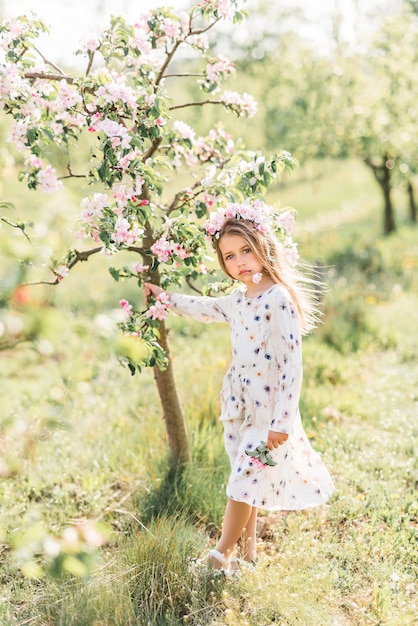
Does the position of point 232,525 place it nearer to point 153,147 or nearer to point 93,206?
point 93,206

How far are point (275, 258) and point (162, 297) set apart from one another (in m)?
0.62

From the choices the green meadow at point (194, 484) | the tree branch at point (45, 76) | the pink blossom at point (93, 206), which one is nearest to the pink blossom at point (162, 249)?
the pink blossom at point (93, 206)

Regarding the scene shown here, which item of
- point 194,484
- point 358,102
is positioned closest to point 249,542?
point 194,484

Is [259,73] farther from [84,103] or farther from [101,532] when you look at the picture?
[101,532]

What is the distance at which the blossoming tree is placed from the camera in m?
3.05

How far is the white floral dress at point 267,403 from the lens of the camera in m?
3.07

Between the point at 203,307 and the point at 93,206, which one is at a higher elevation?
the point at 93,206

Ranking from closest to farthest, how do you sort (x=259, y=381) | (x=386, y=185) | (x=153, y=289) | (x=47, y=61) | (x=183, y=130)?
(x=259, y=381) → (x=47, y=61) → (x=153, y=289) → (x=183, y=130) → (x=386, y=185)

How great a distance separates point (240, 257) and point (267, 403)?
0.73 metres

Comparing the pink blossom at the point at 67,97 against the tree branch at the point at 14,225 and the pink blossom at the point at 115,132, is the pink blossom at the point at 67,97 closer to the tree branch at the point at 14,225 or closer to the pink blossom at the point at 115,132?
the pink blossom at the point at 115,132

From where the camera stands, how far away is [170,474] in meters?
4.01

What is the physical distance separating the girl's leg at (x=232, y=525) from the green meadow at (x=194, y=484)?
141mm

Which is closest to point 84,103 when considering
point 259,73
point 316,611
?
point 316,611

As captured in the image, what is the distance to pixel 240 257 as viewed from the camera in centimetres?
320
